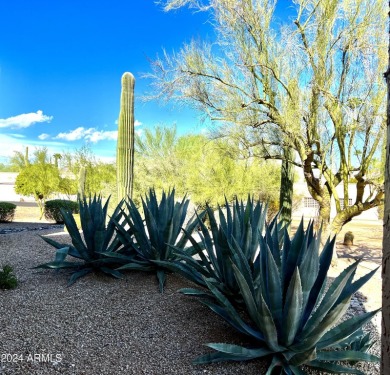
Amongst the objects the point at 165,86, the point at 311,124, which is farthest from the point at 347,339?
the point at 165,86

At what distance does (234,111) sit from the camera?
33.7 feet

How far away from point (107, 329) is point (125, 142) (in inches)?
321

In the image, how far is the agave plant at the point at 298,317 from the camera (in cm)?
282

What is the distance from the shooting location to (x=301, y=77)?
10070 millimetres

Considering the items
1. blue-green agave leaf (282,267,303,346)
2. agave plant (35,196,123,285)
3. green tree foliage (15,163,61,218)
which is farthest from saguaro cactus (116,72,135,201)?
green tree foliage (15,163,61,218)

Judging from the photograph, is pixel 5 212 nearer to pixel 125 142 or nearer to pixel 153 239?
pixel 125 142

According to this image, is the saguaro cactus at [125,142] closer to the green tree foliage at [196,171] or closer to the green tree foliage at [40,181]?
the green tree foliage at [196,171]

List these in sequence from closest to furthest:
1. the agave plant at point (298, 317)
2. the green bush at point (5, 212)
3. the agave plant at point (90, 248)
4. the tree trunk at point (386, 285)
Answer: the tree trunk at point (386, 285) → the agave plant at point (298, 317) → the agave plant at point (90, 248) → the green bush at point (5, 212)

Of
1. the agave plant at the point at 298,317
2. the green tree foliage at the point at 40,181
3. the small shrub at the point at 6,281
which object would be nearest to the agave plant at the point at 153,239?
the small shrub at the point at 6,281

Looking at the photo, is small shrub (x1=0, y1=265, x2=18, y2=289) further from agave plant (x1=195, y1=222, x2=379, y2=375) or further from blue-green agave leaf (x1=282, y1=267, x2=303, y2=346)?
blue-green agave leaf (x1=282, y1=267, x2=303, y2=346)

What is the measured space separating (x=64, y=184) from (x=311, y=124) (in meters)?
16.6

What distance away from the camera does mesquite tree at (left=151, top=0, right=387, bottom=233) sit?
933 centimetres

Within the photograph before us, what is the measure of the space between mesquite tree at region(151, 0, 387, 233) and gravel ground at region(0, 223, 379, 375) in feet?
21.1

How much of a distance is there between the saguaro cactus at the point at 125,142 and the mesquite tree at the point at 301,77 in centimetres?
98
